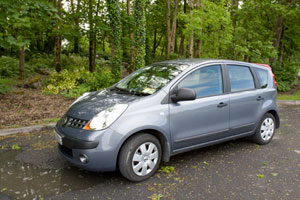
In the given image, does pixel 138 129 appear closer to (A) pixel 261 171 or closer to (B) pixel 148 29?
(A) pixel 261 171

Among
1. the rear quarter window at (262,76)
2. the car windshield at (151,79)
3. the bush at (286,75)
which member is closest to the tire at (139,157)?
→ the car windshield at (151,79)

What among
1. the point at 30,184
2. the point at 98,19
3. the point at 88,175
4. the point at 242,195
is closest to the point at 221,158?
the point at 242,195

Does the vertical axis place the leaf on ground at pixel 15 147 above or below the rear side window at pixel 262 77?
below

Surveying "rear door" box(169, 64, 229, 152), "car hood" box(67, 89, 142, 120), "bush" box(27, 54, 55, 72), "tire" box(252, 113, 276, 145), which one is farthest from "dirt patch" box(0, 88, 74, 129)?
"bush" box(27, 54, 55, 72)

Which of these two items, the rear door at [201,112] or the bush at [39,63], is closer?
the rear door at [201,112]

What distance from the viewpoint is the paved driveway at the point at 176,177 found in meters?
3.26

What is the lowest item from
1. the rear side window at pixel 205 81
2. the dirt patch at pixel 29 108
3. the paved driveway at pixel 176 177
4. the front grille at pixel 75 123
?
the paved driveway at pixel 176 177

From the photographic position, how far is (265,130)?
5.22 m

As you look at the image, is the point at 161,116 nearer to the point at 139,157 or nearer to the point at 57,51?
the point at 139,157

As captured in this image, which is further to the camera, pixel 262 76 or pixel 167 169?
pixel 262 76

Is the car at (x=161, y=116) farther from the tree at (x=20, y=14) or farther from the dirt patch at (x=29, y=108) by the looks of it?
the dirt patch at (x=29, y=108)

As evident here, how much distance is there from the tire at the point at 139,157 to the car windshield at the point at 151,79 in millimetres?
770

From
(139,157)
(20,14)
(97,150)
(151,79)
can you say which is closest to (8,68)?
(20,14)

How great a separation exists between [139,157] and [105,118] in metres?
0.72
